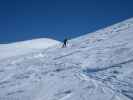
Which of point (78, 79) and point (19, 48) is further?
point (19, 48)

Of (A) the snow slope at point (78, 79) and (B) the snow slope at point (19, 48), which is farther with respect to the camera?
(B) the snow slope at point (19, 48)

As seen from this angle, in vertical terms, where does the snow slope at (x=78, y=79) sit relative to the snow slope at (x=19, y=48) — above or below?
below

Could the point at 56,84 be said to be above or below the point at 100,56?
below

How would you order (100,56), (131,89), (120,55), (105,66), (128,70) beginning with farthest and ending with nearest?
(100,56), (120,55), (105,66), (128,70), (131,89)

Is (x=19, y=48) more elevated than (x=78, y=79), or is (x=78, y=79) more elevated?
(x=19, y=48)

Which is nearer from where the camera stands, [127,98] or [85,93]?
[127,98]

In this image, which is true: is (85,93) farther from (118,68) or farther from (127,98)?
(118,68)

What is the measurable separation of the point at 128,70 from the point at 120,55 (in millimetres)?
3401

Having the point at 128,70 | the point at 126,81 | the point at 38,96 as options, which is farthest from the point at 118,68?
the point at 38,96

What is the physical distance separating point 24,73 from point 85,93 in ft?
20.5

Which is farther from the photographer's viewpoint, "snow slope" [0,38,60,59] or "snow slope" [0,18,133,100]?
"snow slope" [0,38,60,59]

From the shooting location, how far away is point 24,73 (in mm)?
15461

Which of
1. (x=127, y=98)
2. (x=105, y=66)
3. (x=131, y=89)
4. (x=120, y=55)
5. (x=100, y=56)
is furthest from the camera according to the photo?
(x=100, y=56)

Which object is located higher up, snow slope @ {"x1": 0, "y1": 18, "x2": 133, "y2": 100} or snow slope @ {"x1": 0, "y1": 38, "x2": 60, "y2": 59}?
snow slope @ {"x1": 0, "y1": 38, "x2": 60, "y2": 59}
